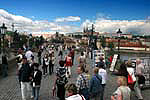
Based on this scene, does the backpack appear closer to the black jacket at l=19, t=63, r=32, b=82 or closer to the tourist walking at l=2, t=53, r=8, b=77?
the black jacket at l=19, t=63, r=32, b=82

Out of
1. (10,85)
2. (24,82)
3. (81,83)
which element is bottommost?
(10,85)

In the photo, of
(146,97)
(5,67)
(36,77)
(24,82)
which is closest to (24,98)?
(24,82)

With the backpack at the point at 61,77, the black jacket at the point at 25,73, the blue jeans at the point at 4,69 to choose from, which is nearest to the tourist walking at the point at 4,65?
the blue jeans at the point at 4,69

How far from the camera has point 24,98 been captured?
646 cm

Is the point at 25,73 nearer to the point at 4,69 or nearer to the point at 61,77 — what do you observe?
the point at 61,77

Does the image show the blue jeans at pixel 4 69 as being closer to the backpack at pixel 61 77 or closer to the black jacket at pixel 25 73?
the black jacket at pixel 25 73

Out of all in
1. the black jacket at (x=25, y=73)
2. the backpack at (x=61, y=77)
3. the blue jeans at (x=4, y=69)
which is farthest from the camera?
the blue jeans at (x=4, y=69)

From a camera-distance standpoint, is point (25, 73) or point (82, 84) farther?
point (25, 73)

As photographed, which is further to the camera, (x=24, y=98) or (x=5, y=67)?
(x=5, y=67)

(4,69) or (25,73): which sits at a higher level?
(25,73)

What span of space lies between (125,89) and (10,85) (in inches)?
286

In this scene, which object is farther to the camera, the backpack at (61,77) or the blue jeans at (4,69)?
the blue jeans at (4,69)

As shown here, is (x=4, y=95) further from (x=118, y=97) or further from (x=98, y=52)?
(x=98, y=52)

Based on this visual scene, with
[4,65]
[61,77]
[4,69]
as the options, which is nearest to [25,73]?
[61,77]
